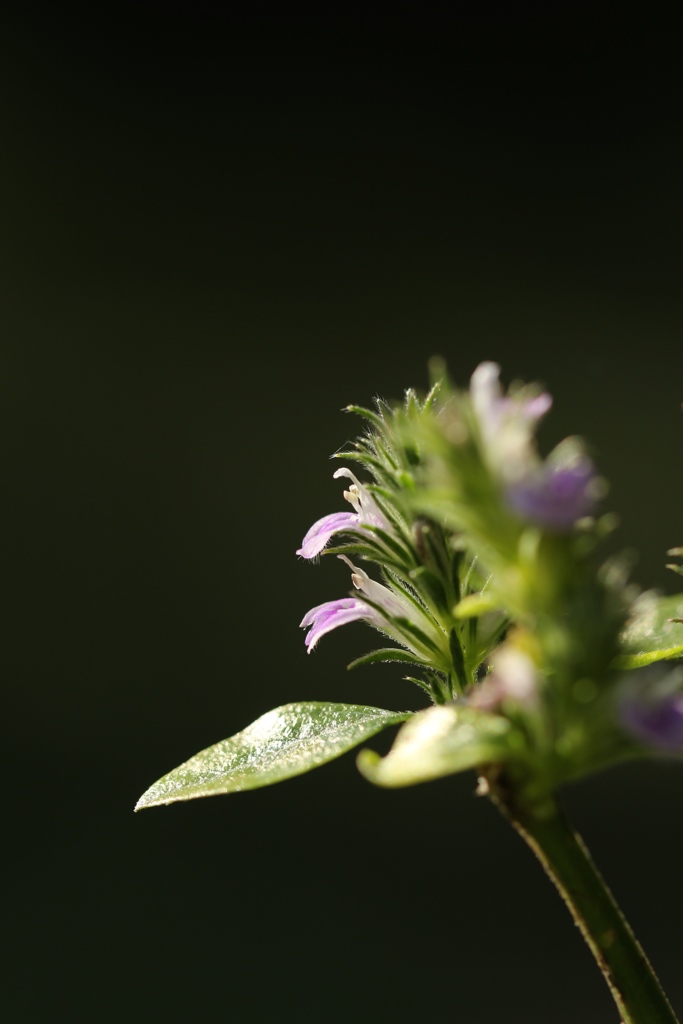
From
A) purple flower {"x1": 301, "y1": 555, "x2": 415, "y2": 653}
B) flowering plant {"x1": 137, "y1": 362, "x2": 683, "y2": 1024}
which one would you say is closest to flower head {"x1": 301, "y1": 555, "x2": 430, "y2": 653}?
purple flower {"x1": 301, "y1": 555, "x2": 415, "y2": 653}

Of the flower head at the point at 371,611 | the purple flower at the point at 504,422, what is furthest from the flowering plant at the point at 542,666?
the flower head at the point at 371,611

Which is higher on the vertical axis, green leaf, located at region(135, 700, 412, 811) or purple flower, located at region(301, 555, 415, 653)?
purple flower, located at region(301, 555, 415, 653)

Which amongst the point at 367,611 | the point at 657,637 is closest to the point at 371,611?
the point at 367,611

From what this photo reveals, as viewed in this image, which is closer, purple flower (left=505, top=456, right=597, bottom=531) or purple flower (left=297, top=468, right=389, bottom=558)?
purple flower (left=505, top=456, right=597, bottom=531)

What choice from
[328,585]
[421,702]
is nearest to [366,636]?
[328,585]

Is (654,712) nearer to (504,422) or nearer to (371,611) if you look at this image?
(504,422)

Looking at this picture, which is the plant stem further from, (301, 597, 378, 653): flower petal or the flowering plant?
Answer: (301, 597, 378, 653): flower petal
